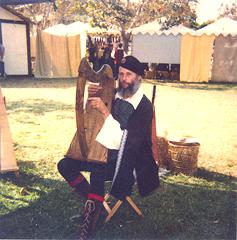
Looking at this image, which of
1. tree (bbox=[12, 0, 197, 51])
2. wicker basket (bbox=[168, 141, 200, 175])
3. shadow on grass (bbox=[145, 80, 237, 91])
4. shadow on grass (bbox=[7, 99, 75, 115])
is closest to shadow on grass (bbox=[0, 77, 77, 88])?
shadow on grass (bbox=[7, 99, 75, 115])

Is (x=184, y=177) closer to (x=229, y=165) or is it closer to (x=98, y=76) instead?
(x=229, y=165)

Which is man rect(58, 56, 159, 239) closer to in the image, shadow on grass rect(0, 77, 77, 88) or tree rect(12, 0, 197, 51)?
shadow on grass rect(0, 77, 77, 88)

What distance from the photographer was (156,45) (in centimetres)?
1628

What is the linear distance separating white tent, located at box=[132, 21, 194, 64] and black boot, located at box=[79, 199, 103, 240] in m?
13.6

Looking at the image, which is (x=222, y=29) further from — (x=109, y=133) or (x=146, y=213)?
(x=109, y=133)

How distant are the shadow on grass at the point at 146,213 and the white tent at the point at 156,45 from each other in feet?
40.5

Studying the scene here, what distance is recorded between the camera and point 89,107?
2.96 m

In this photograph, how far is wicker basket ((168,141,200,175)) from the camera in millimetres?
4602

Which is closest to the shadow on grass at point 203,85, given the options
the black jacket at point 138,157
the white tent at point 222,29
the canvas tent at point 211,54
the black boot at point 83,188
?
the canvas tent at point 211,54

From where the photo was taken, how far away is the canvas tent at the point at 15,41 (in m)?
15.0

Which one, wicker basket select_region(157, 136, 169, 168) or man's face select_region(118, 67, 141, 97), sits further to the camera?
wicker basket select_region(157, 136, 169, 168)

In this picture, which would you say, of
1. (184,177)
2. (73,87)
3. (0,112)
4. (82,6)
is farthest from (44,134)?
(82,6)

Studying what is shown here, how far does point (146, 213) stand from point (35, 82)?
455 inches

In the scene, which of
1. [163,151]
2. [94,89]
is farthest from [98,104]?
[163,151]
